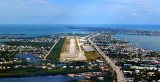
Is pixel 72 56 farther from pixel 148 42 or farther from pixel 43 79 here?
pixel 148 42

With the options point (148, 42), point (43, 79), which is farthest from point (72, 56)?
point (148, 42)

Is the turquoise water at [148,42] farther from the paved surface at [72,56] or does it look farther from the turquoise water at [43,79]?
the turquoise water at [43,79]

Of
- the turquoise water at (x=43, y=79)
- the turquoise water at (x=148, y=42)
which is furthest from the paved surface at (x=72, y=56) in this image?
the turquoise water at (x=148, y=42)

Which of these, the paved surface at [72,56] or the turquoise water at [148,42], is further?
the turquoise water at [148,42]

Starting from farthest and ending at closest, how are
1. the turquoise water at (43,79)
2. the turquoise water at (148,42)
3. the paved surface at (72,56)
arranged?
1. the turquoise water at (148,42)
2. the paved surface at (72,56)
3. the turquoise water at (43,79)

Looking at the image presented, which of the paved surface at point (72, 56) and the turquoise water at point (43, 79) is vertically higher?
the paved surface at point (72, 56)

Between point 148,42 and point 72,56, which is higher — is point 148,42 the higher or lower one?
the lower one

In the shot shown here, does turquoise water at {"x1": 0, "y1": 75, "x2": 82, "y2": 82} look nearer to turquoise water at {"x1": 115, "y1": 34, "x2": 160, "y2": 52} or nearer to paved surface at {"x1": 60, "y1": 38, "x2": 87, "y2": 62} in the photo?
paved surface at {"x1": 60, "y1": 38, "x2": 87, "y2": 62}

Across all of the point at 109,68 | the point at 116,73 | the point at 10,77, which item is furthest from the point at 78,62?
the point at 10,77

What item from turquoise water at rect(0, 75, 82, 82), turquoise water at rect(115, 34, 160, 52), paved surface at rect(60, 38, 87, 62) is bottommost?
turquoise water at rect(115, 34, 160, 52)

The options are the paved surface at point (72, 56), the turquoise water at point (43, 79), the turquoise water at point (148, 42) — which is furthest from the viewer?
the turquoise water at point (148, 42)

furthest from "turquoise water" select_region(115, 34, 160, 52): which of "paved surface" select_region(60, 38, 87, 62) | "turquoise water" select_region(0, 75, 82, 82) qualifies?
"turquoise water" select_region(0, 75, 82, 82)
